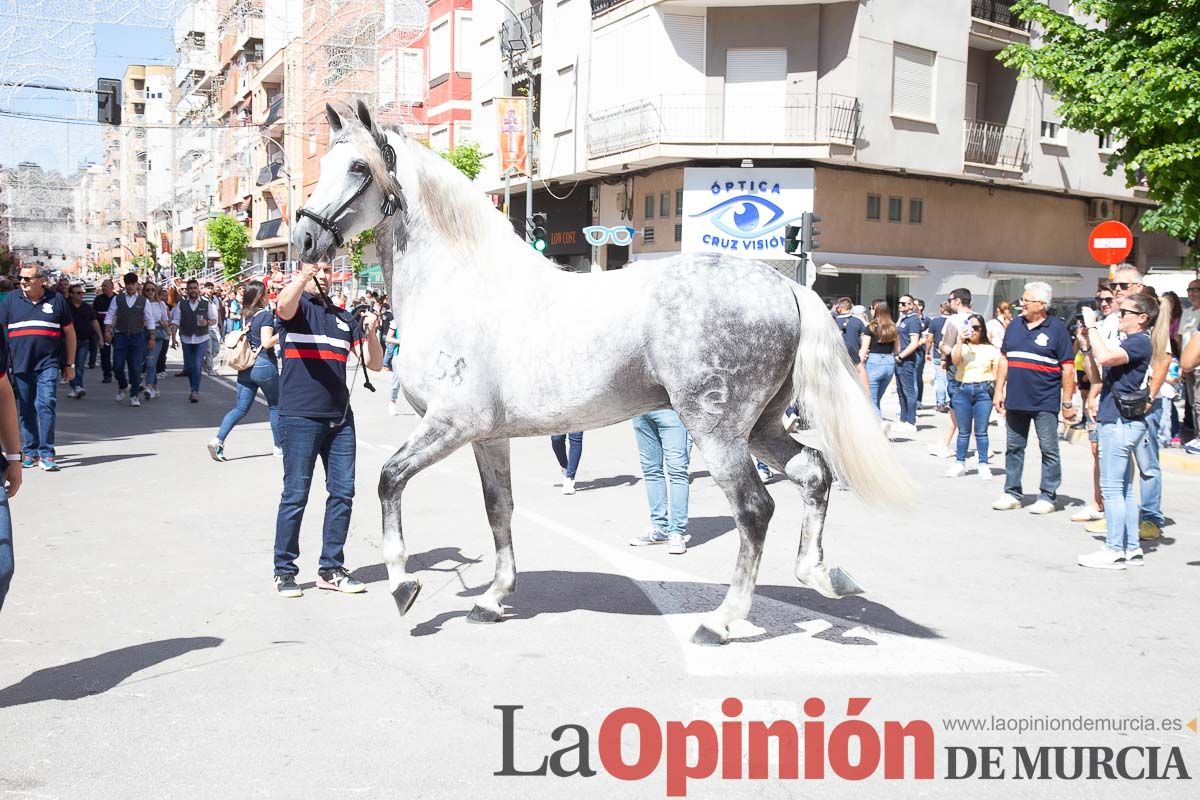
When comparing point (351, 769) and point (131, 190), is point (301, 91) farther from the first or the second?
point (131, 190)

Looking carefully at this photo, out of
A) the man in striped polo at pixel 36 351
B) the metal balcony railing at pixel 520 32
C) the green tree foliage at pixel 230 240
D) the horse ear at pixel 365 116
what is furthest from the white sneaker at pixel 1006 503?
the green tree foliage at pixel 230 240

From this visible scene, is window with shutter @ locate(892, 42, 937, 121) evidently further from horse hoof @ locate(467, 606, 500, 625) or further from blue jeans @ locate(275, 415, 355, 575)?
horse hoof @ locate(467, 606, 500, 625)

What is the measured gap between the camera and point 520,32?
Answer: 33.2 meters

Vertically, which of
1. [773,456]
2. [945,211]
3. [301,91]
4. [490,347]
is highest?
[301,91]

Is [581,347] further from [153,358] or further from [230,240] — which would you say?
[230,240]

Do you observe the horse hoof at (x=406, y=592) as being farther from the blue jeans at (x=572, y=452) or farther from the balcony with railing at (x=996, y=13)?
the balcony with railing at (x=996, y=13)

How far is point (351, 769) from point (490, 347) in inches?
83.5

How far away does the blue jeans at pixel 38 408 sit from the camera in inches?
424

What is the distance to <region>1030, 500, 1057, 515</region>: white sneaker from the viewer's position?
9.09m

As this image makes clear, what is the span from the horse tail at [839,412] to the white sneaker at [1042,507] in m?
4.63

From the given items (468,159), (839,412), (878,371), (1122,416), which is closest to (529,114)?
(468,159)

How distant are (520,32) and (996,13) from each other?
47.5 ft

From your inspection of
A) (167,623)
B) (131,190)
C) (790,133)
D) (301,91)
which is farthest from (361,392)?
(131,190)

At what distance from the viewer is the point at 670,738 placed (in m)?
3.92
